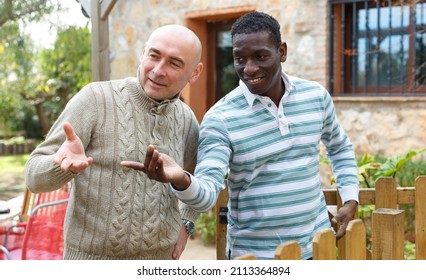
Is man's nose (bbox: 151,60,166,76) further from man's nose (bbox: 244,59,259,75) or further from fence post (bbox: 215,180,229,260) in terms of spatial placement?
fence post (bbox: 215,180,229,260)

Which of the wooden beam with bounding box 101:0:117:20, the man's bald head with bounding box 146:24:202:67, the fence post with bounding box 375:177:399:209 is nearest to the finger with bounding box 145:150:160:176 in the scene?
the man's bald head with bounding box 146:24:202:67

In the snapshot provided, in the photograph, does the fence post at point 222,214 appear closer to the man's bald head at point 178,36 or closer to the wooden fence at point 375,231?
the wooden fence at point 375,231

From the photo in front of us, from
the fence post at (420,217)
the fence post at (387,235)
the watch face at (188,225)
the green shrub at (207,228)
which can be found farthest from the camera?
the green shrub at (207,228)

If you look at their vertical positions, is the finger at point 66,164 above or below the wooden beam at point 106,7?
below

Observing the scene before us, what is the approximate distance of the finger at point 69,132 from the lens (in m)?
1.38

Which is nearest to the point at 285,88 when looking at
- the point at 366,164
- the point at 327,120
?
the point at 327,120

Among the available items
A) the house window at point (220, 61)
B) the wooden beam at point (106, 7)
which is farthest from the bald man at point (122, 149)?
the house window at point (220, 61)

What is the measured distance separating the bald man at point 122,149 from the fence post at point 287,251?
1.29ft

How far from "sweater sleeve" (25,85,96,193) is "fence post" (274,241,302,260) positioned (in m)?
0.52

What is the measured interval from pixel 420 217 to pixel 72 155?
1.29 metres

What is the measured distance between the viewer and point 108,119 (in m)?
1.57

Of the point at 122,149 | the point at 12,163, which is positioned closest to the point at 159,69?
the point at 122,149

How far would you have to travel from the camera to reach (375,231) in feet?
5.58

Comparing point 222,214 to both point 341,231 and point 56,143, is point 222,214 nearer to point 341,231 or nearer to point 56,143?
point 341,231
